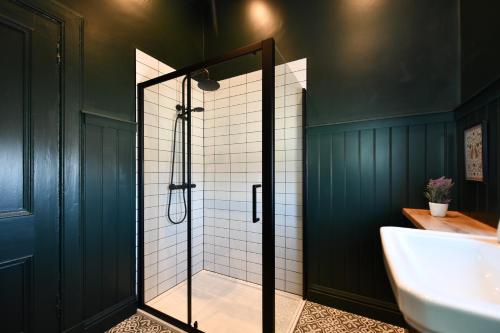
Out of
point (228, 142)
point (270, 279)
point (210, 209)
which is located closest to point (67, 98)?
point (228, 142)

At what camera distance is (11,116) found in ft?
4.19

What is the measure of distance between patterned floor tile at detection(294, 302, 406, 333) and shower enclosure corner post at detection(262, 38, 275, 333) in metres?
0.50

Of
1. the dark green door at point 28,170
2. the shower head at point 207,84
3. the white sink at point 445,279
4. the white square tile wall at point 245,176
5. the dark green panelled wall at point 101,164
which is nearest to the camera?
the white sink at point 445,279

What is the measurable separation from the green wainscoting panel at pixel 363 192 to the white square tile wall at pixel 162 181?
3.59 ft

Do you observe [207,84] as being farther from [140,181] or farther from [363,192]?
[363,192]

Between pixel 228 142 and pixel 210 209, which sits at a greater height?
pixel 228 142

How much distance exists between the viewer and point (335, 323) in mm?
1745

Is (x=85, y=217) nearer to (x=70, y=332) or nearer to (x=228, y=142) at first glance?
(x=70, y=332)

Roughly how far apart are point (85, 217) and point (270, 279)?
1328mm

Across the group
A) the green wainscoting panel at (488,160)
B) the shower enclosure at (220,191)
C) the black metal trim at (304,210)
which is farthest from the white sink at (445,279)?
the black metal trim at (304,210)

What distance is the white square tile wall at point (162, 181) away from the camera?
2.01 metres

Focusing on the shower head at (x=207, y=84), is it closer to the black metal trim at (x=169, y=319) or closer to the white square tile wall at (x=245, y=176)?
the white square tile wall at (x=245, y=176)

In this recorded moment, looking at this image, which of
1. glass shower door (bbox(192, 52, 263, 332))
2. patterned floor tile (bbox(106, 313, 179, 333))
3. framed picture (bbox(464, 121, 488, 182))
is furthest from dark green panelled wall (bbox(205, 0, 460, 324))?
patterned floor tile (bbox(106, 313, 179, 333))

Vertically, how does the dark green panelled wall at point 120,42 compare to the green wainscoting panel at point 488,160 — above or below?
above
